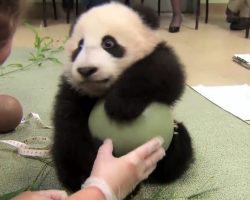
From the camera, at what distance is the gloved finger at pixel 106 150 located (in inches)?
30.6

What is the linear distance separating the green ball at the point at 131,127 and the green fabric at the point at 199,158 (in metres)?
0.19

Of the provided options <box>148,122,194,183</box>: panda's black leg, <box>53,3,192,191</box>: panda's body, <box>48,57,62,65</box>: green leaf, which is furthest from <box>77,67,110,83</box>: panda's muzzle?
<box>48,57,62,65</box>: green leaf

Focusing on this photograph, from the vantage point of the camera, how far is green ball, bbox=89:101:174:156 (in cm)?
80

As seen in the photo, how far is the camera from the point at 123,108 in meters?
0.78

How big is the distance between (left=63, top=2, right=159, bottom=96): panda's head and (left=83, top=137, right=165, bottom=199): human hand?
12cm

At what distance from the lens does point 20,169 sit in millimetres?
1076

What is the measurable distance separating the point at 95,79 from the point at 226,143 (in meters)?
0.55

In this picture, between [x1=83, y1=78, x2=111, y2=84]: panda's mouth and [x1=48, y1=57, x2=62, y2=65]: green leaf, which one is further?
[x1=48, y1=57, x2=62, y2=65]: green leaf

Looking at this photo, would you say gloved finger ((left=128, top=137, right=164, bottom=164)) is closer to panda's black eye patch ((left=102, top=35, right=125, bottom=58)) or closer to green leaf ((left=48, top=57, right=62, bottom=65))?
panda's black eye patch ((left=102, top=35, right=125, bottom=58))

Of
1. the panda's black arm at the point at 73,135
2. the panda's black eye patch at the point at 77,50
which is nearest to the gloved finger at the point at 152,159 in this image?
the panda's black arm at the point at 73,135

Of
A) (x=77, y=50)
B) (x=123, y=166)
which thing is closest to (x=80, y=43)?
(x=77, y=50)

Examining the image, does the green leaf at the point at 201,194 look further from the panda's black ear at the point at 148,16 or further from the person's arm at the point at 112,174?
the panda's black ear at the point at 148,16

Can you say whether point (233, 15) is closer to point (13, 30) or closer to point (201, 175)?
point (201, 175)

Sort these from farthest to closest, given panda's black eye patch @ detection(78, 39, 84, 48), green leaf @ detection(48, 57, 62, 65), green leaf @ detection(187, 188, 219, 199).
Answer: green leaf @ detection(48, 57, 62, 65) → green leaf @ detection(187, 188, 219, 199) → panda's black eye patch @ detection(78, 39, 84, 48)
